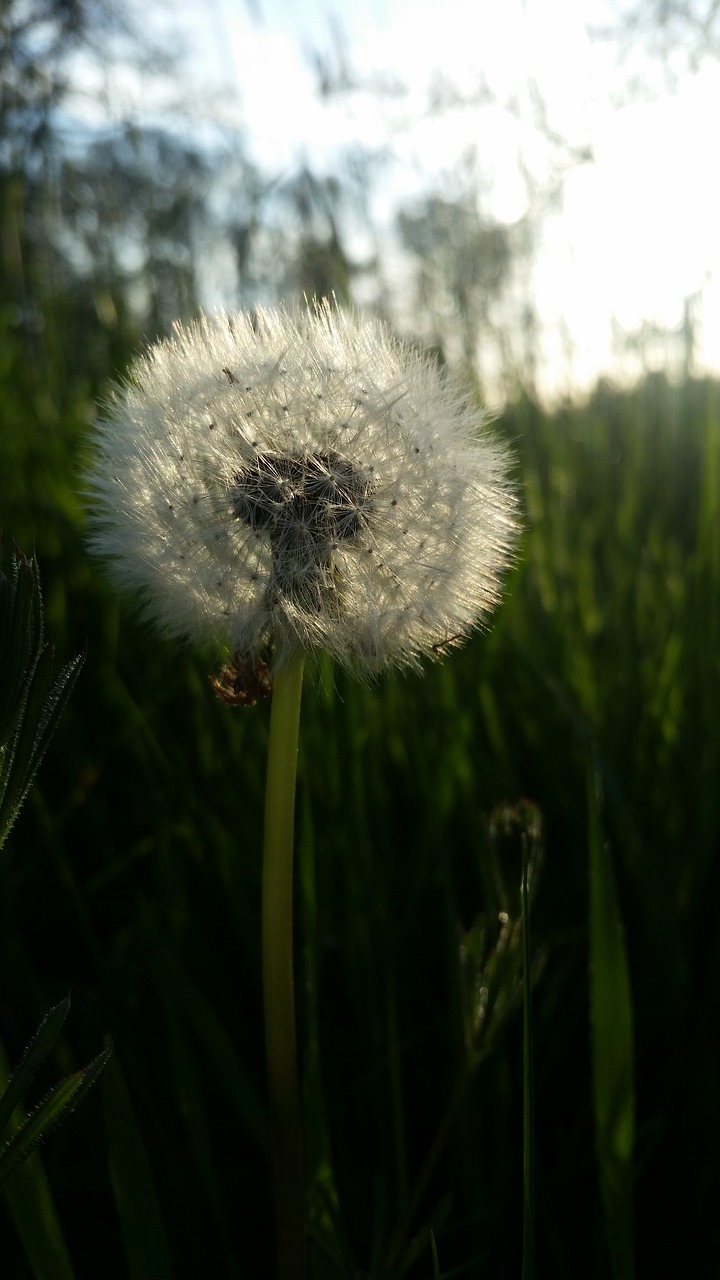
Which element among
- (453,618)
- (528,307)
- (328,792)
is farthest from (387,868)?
(528,307)

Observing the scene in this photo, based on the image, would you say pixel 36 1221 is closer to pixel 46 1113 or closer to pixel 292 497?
pixel 46 1113

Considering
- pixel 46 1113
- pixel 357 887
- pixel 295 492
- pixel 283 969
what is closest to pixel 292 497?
pixel 295 492

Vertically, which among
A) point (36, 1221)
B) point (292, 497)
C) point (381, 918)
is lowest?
point (36, 1221)

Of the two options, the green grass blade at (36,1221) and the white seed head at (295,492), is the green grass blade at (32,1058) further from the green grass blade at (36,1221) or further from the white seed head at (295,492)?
the white seed head at (295,492)

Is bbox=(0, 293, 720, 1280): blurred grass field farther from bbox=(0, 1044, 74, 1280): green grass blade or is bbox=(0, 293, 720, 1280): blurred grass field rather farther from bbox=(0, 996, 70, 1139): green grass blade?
bbox=(0, 996, 70, 1139): green grass blade

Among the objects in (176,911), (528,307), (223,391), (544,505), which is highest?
(528,307)

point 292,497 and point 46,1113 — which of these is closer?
point 46,1113

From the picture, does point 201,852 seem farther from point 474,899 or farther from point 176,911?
point 474,899
